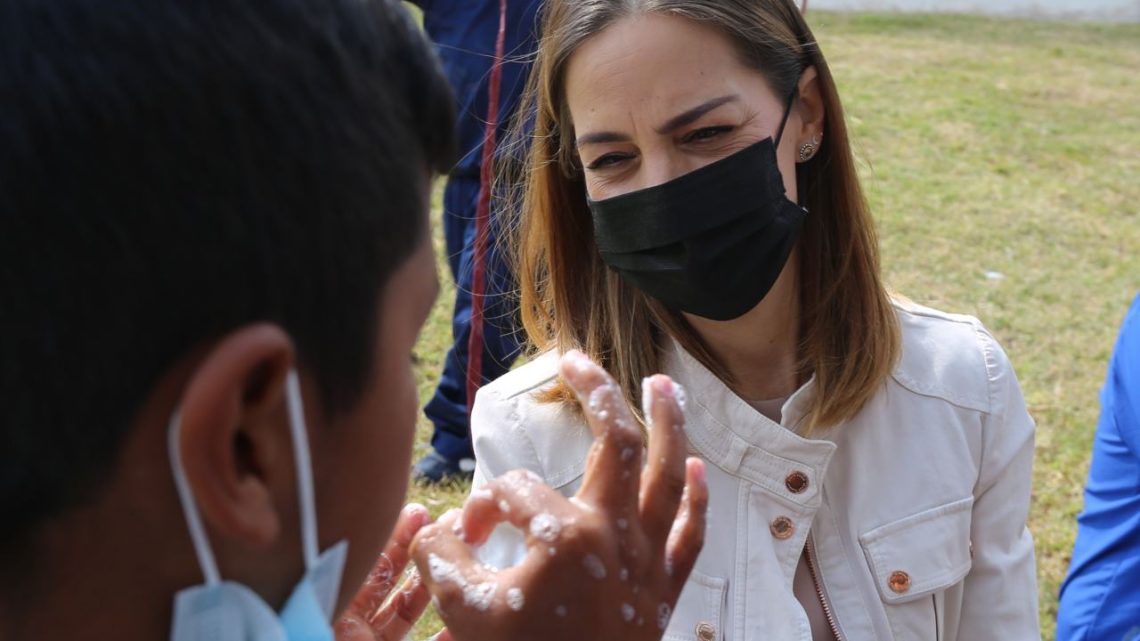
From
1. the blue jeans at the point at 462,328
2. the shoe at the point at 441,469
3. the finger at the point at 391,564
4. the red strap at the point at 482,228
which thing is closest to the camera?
the finger at the point at 391,564

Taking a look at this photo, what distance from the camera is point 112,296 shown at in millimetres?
761

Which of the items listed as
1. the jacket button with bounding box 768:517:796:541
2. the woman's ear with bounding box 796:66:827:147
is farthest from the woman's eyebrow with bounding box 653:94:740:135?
the jacket button with bounding box 768:517:796:541

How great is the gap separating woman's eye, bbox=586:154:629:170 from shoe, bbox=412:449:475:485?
2.18 metres

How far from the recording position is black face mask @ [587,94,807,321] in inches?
78.6

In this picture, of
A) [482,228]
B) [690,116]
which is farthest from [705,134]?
[482,228]

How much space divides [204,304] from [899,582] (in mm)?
1510

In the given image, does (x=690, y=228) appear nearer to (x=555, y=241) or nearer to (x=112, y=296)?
(x=555, y=241)

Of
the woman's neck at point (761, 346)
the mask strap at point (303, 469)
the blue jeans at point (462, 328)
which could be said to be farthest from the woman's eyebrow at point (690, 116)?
the blue jeans at point (462, 328)

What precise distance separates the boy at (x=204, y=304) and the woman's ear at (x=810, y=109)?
1.28m

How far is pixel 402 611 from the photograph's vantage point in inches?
50.1

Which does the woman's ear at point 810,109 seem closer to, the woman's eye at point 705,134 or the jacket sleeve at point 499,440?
the woman's eye at point 705,134

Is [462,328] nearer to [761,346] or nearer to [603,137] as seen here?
[761,346]

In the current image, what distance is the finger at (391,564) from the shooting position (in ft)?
4.11

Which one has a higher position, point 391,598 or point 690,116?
point 690,116
